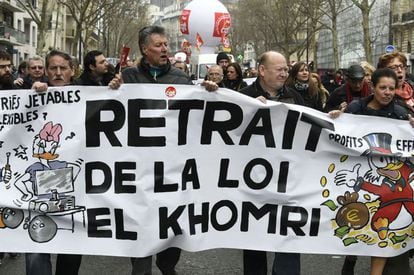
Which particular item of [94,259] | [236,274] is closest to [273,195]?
[236,274]

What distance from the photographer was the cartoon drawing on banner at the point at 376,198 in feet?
15.5

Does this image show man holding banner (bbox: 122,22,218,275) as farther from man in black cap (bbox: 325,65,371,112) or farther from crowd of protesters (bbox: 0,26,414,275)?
man in black cap (bbox: 325,65,371,112)

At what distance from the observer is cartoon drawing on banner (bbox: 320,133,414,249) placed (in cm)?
474

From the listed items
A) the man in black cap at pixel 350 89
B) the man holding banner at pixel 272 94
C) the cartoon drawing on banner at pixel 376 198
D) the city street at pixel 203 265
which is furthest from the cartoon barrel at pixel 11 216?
the man in black cap at pixel 350 89

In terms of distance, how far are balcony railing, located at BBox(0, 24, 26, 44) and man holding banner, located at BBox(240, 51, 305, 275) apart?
1925 inches

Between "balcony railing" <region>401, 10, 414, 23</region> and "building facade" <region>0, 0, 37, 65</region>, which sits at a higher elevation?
"balcony railing" <region>401, 10, 414, 23</region>

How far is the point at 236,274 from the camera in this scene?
18.6ft

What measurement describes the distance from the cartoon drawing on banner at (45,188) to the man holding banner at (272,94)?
131 cm

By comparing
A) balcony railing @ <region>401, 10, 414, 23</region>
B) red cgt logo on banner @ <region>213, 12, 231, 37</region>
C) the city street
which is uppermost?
balcony railing @ <region>401, 10, 414, 23</region>

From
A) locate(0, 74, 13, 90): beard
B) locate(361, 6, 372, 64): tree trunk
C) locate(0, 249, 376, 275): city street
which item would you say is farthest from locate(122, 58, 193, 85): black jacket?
locate(361, 6, 372, 64): tree trunk

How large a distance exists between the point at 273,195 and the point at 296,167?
0.26 m

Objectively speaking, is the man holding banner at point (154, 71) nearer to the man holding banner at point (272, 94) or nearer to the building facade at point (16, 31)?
the man holding banner at point (272, 94)

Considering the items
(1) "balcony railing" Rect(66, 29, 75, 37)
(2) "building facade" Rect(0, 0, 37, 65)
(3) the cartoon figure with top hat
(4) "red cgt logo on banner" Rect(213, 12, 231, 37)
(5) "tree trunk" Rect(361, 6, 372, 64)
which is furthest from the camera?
(1) "balcony railing" Rect(66, 29, 75, 37)

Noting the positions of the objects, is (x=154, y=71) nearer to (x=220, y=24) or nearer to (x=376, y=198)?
(x=376, y=198)
